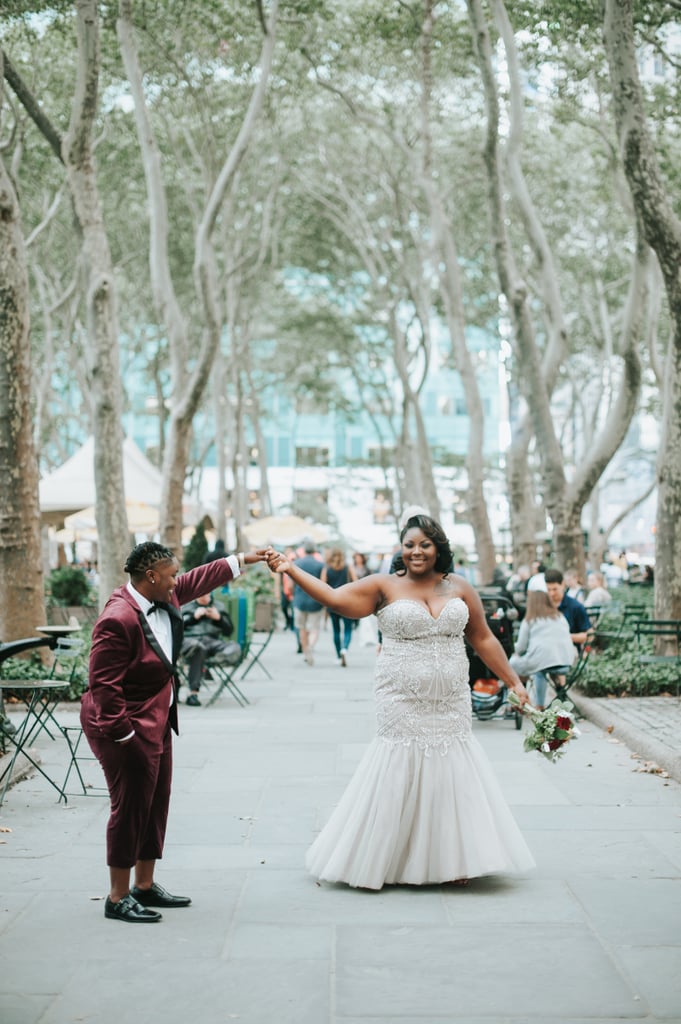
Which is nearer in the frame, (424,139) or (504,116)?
(424,139)

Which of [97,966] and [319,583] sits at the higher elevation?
[319,583]

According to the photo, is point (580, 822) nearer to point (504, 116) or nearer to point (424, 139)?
point (424, 139)

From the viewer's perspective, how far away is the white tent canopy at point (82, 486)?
24.1m

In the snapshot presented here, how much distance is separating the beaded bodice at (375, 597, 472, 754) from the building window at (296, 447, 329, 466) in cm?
6294

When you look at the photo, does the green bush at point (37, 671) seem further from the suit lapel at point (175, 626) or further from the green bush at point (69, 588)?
the green bush at point (69, 588)

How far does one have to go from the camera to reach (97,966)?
4.96m

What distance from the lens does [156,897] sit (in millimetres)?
5824

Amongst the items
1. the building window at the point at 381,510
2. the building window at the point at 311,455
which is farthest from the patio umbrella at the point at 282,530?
the building window at the point at 381,510

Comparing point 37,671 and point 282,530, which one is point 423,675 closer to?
point 37,671

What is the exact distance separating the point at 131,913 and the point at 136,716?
829 mm

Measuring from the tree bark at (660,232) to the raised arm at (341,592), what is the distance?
8.68 metres

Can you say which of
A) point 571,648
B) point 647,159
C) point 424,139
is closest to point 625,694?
point 571,648

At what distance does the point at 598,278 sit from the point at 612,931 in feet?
94.9

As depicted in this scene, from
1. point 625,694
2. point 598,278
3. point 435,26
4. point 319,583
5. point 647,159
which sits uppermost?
point 435,26
